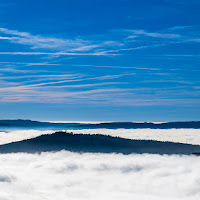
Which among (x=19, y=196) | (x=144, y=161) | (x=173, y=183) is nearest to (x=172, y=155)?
(x=144, y=161)

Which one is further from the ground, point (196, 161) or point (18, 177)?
point (196, 161)

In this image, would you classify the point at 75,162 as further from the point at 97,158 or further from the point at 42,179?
the point at 42,179

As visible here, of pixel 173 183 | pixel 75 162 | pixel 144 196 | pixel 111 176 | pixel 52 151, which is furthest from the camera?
pixel 52 151

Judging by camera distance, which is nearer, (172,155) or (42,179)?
(42,179)

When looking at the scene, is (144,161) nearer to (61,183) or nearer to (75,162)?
(75,162)

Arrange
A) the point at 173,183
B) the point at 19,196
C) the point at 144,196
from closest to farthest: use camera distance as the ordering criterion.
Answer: the point at 19,196 < the point at 144,196 < the point at 173,183

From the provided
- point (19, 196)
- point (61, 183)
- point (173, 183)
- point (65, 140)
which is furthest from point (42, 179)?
point (65, 140)
